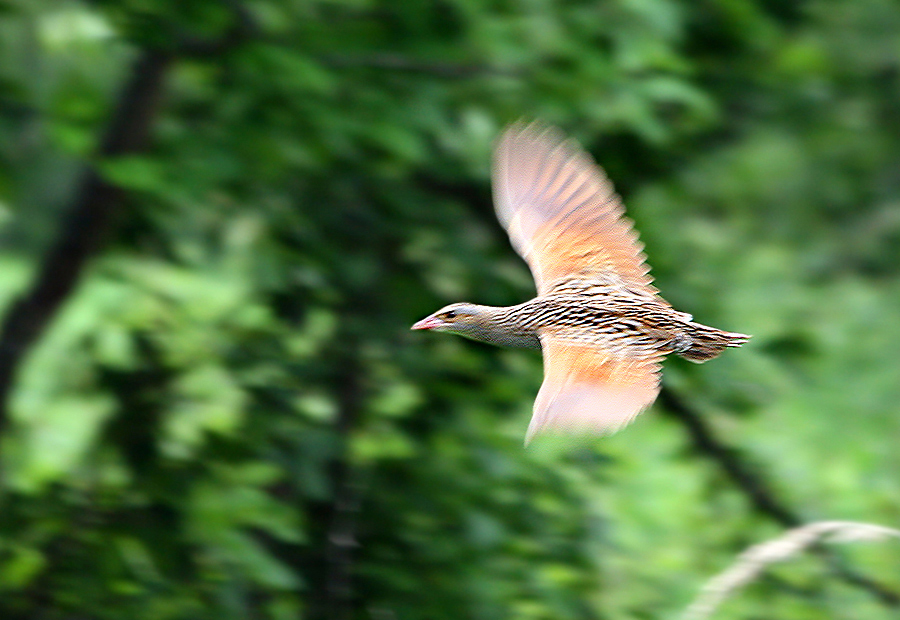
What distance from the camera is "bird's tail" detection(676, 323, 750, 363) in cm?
324

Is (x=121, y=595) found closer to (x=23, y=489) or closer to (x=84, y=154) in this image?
(x=23, y=489)

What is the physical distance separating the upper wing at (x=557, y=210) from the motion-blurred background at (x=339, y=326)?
448 millimetres

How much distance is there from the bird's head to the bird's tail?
0.52m

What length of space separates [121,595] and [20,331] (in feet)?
3.73

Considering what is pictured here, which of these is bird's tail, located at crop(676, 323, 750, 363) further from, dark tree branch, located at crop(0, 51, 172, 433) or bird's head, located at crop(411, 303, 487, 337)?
dark tree branch, located at crop(0, 51, 172, 433)

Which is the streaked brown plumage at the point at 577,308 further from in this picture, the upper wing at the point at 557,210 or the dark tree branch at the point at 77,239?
the dark tree branch at the point at 77,239

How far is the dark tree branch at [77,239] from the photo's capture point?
4.91m

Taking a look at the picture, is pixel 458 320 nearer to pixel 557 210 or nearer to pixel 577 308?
pixel 577 308

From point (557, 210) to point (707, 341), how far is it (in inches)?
29.6

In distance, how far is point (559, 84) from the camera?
178 inches

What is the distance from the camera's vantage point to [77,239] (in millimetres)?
5023

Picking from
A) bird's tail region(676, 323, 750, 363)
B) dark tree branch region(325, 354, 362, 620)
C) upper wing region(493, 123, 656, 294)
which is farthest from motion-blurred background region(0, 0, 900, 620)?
bird's tail region(676, 323, 750, 363)

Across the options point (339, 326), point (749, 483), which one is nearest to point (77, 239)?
point (339, 326)

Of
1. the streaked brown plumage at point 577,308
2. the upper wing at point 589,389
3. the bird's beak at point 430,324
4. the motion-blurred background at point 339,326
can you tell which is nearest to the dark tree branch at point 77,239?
the motion-blurred background at point 339,326
